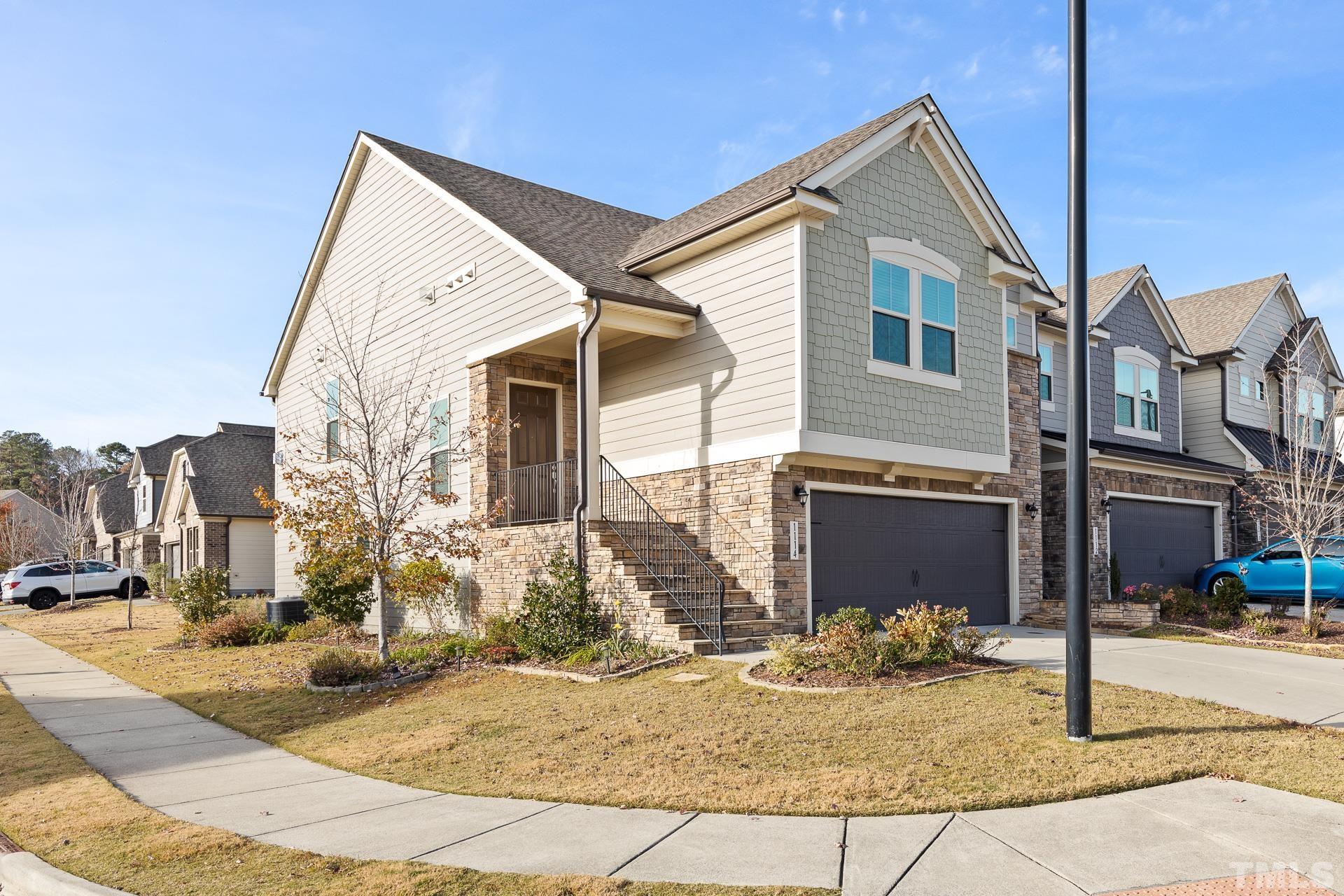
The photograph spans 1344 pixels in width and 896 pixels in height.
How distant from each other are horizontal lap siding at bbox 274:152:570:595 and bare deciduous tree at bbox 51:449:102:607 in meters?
12.5

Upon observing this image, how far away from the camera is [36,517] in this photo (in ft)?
205

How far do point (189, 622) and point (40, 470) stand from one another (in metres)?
73.0

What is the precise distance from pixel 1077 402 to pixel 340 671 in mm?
8992

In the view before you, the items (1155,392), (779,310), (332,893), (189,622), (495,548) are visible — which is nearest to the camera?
(332,893)

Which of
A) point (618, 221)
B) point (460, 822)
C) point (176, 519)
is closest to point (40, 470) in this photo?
point (176, 519)

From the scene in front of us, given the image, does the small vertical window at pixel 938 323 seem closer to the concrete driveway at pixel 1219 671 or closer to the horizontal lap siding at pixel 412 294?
the concrete driveway at pixel 1219 671

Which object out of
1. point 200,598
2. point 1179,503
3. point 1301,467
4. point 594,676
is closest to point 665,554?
point 594,676

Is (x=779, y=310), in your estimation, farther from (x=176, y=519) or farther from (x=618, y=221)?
(x=176, y=519)

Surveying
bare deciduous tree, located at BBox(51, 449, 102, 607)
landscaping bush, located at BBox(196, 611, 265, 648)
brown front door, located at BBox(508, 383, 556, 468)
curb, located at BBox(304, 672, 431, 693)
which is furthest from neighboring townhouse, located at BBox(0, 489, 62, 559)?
curb, located at BBox(304, 672, 431, 693)

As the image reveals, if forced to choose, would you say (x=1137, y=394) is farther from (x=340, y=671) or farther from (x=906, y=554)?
(x=340, y=671)

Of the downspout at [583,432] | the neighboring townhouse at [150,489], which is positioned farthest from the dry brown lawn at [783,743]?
the neighboring townhouse at [150,489]

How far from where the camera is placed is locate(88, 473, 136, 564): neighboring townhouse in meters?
49.7

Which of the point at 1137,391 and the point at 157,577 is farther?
the point at 157,577

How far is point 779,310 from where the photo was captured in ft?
42.4
